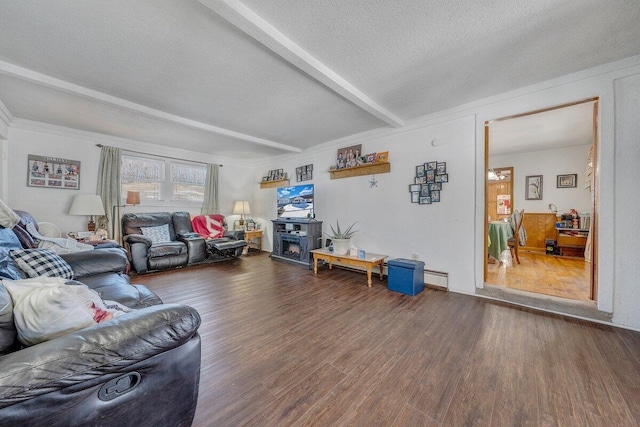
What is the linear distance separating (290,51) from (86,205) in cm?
409

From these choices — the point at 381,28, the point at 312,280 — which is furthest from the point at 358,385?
the point at 381,28

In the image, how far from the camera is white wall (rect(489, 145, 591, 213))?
5117 mm

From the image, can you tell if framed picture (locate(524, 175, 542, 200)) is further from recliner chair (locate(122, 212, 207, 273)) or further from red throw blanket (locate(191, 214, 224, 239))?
recliner chair (locate(122, 212, 207, 273))

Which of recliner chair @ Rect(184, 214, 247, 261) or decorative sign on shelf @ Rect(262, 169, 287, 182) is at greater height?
decorative sign on shelf @ Rect(262, 169, 287, 182)

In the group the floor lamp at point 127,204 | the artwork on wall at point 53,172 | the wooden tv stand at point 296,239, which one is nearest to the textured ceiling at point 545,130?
the wooden tv stand at point 296,239

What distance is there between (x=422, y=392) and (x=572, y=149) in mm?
6547

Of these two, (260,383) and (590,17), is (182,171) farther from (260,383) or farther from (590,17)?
(590,17)

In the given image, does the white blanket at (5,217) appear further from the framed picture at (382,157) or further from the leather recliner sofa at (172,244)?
the framed picture at (382,157)

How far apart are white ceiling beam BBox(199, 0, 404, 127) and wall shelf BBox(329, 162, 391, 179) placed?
129 centimetres

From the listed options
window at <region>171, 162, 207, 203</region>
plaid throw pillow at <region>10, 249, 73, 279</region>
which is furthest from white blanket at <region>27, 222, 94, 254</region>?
window at <region>171, 162, 207, 203</region>

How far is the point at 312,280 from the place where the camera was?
3.62 m

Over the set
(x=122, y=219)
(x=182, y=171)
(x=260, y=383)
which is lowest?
(x=260, y=383)

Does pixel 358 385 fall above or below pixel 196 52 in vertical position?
below

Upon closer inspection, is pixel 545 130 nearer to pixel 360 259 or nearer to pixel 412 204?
pixel 412 204
